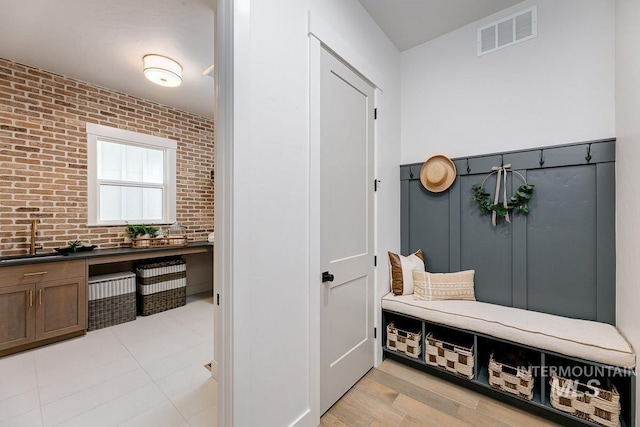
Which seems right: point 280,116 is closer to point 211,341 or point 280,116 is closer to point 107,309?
point 211,341

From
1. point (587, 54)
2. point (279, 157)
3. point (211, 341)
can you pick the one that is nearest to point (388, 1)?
point (587, 54)

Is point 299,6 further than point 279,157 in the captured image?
Yes

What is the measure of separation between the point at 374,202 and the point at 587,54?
1.84m

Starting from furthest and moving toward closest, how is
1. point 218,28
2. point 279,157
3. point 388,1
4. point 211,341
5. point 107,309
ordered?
point 107,309 → point 211,341 → point 388,1 → point 279,157 → point 218,28

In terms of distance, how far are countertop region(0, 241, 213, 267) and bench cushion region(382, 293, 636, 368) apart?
2.79 meters

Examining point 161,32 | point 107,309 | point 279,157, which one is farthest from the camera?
point 107,309

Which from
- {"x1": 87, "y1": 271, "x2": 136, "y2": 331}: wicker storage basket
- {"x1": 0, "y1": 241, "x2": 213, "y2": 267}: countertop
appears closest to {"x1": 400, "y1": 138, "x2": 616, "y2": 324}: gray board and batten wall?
{"x1": 0, "y1": 241, "x2": 213, "y2": 267}: countertop

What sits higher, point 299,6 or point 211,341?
point 299,6

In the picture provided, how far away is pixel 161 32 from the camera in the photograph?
2291 mm

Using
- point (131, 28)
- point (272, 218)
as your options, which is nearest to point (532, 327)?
point (272, 218)

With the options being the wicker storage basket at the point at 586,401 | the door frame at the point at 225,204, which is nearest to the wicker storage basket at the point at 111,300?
the door frame at the point at 225,204

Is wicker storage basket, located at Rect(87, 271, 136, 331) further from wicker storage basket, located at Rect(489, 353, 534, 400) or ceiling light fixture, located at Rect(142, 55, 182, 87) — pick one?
wicker storage basket, located at Rect(489, 353, 534, 400)

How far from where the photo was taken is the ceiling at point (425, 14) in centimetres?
216

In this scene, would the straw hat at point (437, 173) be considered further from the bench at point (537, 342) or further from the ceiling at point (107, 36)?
the ceiling at point (107, 36)
